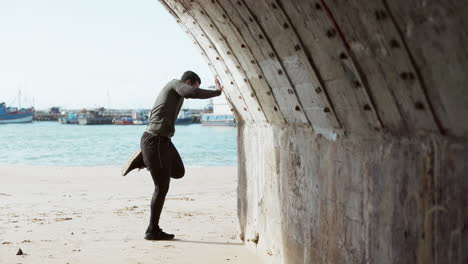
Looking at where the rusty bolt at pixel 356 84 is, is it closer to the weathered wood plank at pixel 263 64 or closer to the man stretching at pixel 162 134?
the weathered wood plank at pixel 263 64

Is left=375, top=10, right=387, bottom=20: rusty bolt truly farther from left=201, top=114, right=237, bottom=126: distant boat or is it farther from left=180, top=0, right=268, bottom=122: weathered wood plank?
left=201, top=114, right=237, bottom=126: distant boat

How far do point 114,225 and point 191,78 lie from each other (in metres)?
2.39

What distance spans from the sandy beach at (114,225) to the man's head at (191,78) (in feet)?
5.69

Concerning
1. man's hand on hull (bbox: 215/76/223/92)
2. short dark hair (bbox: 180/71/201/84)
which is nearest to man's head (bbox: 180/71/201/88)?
short dark hair (bbox: 180/71/201/84)

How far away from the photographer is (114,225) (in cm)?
752

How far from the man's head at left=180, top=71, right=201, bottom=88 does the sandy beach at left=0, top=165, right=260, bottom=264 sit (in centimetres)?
174

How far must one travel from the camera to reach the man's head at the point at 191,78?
632 cm

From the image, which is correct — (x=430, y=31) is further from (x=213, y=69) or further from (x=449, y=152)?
(x=213, y=69)

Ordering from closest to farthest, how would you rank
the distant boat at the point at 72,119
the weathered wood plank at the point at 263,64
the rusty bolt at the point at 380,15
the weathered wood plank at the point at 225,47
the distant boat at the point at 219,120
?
the rusty bolt at the point at 380,15 → the weathered wood plank at the point at 263,64 → the weathered wood plank at the point at 225,47 → the distant boat at the point at 219,120 → the distant boat at the point at 72,119

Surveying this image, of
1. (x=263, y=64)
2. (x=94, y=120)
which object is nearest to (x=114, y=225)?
(x=263, y=64)

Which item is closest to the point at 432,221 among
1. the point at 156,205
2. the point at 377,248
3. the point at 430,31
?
the point at 377,248

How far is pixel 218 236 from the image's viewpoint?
6.80 meters

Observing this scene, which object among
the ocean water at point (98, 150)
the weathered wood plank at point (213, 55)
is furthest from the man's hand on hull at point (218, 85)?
the ocean water at point (98, 150)

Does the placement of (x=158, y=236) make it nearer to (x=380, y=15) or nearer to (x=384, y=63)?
(x=384, y=63)
